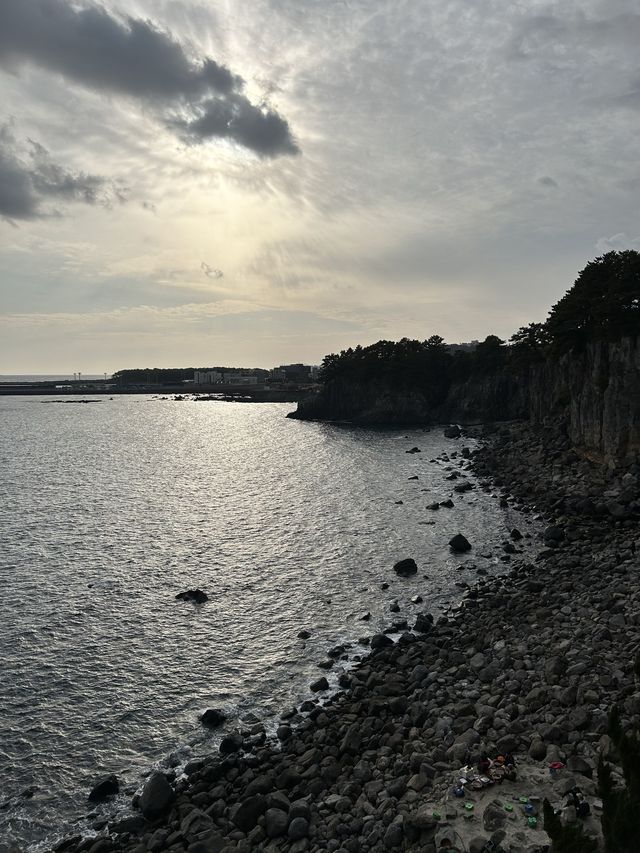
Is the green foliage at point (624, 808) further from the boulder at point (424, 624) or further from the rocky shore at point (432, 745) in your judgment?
the boulder at point (424, 624)

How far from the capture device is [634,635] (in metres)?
21.8

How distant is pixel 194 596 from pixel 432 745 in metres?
19.4

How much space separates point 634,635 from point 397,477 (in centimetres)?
4797

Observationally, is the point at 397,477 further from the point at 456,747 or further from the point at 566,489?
the point at 456,747

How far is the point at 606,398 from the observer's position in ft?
176

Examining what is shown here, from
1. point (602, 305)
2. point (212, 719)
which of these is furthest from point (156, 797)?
point (602, 305)

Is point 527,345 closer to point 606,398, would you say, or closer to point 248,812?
point 606,398

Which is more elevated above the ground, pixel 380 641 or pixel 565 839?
pixel 565 839

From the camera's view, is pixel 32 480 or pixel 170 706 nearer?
pixel 170 706

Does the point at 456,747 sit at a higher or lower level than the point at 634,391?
lower

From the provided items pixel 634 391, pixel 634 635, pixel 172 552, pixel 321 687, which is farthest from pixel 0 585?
pixel 634 391

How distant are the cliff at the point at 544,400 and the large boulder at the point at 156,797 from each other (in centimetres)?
4704

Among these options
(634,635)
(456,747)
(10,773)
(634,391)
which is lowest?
(10,773)

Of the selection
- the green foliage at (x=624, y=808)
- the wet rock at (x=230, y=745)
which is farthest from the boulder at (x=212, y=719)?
the green foliage at (x=624, y=808)
